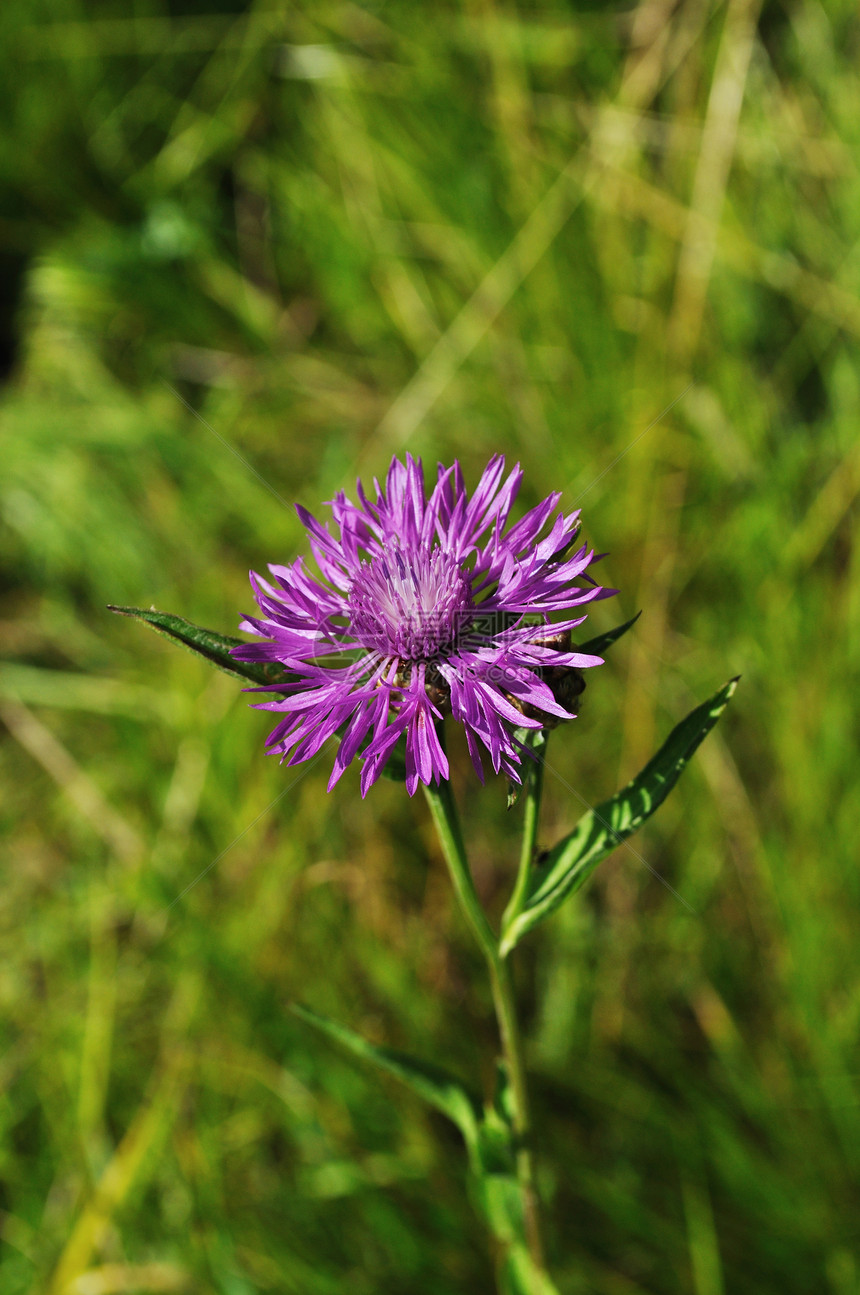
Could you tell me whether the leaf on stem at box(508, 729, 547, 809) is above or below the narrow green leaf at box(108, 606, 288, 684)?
below

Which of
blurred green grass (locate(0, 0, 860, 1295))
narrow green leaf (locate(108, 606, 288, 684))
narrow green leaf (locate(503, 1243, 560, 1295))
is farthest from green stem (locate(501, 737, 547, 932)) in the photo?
blurred green grass (locate(0, 0, 860, 1295))

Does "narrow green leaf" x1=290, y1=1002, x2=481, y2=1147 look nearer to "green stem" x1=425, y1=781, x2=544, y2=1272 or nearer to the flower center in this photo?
"green stem" x1=425, y1=781, x2=544, y2=1272

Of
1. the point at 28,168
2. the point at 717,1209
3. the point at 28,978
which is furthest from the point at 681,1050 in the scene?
the point at 28,168

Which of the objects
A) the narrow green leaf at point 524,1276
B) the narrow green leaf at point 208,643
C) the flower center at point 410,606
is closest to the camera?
the narrow green leaf at point 208,643

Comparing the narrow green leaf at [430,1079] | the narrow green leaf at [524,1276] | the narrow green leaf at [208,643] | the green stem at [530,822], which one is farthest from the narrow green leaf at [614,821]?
the narrow green leaf at [524,1276]

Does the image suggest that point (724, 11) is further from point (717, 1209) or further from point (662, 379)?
point (717, 1209)

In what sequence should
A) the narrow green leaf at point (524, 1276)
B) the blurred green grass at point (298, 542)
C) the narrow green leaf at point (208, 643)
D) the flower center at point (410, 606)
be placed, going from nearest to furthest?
the narrow green leaf at point (208, 643), the flower center at point (410, 606), the narrow green leaf at point (524, 1276), the blurred green grass at point (298, 542)

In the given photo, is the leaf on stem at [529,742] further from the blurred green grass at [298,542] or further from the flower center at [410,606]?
the blurred green grass at [298,542]
